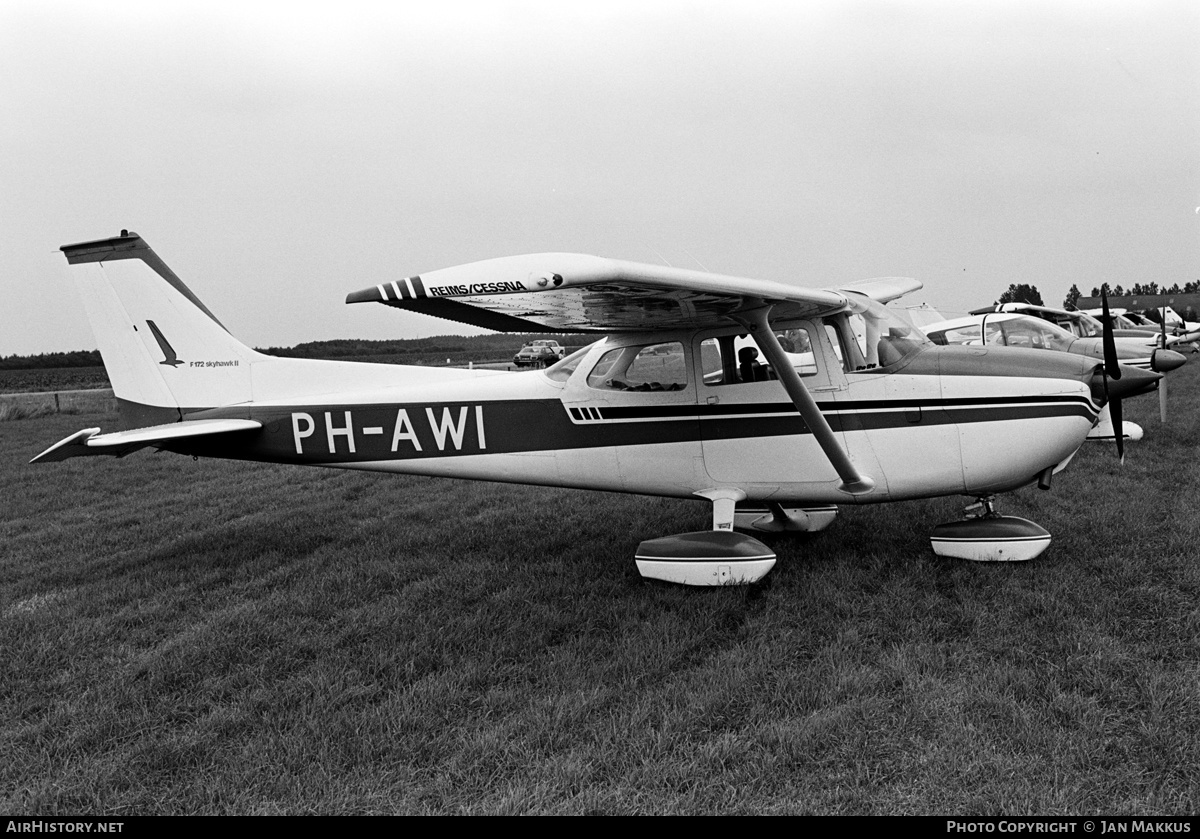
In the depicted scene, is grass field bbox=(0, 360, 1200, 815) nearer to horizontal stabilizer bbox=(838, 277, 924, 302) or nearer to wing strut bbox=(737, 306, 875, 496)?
wing strut bbox=(737, 306, 875, 496)

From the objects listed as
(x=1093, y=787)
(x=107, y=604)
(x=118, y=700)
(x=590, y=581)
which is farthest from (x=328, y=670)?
(x=1093, y=787)

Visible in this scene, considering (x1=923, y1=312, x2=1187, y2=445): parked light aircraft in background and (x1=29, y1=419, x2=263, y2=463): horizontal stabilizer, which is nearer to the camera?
(x1=29, y1=419, x2=263, y2=463): horizontal stabilizer

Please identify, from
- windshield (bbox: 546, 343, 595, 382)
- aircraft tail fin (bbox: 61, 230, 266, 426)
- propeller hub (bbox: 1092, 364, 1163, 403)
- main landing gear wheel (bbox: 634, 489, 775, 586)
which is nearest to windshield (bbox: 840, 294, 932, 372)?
propeller hub (bbox: 1092, 364, 1163, 403)

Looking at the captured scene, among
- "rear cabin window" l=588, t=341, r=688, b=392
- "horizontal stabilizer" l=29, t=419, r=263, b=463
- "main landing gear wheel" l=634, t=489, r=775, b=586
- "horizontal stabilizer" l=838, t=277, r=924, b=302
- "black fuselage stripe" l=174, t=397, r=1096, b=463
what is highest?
"horizontal stabilizer" l=838, t=277, r=924, b=302

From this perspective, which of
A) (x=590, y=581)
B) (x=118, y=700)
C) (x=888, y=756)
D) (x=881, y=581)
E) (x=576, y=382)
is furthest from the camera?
(x=576, y=382)

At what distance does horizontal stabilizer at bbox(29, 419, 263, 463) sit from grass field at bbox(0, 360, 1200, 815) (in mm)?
1089

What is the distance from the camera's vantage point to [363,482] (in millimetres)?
9688

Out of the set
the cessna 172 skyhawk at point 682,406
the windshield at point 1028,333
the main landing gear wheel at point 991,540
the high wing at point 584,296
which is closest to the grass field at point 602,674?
the main landing gear wheel at point 991,540

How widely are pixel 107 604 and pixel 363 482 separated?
454 cm

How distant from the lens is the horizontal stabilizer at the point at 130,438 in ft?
17.1

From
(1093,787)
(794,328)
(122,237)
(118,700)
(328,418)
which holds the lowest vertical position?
(1093,787)

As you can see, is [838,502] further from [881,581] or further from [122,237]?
[122,237]

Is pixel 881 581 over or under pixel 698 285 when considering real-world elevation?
under

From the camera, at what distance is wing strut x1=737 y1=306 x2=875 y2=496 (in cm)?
461
